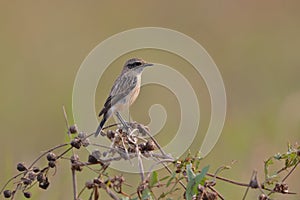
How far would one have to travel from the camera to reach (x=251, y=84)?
28.1ft

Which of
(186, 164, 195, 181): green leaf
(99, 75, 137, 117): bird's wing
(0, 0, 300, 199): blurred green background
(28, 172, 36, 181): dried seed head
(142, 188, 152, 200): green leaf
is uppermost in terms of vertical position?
(0, 0, 300, 199): blurred green background

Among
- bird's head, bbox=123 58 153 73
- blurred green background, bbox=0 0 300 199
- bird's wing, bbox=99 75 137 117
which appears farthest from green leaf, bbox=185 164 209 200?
bird's head, bbox=123 58 153 73

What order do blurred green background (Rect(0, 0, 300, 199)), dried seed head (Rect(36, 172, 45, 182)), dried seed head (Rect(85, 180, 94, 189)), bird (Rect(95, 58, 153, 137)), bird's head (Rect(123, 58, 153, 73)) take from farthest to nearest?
blurred green background (Rect(0, 0, 300, 199)) → bird's head (Rect(123, 58, 153, 73)) → bird (Rect(95, 58, 153, 137)) → dried seed head (Rect(36, 172, 45, 182)) → dried seed head (Rect(85, 180, 94, 189))

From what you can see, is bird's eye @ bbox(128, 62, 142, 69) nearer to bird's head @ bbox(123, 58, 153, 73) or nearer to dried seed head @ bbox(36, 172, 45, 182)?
bird's head @ bbox(123, 58, 153, 73)

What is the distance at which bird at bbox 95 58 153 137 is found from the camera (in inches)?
156

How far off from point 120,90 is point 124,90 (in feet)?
0.16

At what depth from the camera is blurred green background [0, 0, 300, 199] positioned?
5.95m

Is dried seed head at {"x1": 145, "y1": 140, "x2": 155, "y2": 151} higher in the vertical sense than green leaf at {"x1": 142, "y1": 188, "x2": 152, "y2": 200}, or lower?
higher

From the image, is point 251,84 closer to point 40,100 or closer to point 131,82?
point 40,100

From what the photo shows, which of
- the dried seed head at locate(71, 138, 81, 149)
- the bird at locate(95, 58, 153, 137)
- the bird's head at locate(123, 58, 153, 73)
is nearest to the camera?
the dried seed head at locate(71, 138, 81, 149)

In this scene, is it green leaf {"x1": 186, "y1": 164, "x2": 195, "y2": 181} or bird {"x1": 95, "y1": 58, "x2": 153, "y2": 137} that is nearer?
green leaf {"x1": 186, "y1": 164, "x2": 195, "y2": 181}

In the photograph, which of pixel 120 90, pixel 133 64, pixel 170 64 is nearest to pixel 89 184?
pixel 120 90

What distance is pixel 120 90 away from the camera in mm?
4199

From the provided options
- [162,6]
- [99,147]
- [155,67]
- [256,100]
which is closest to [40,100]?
[256,100]
